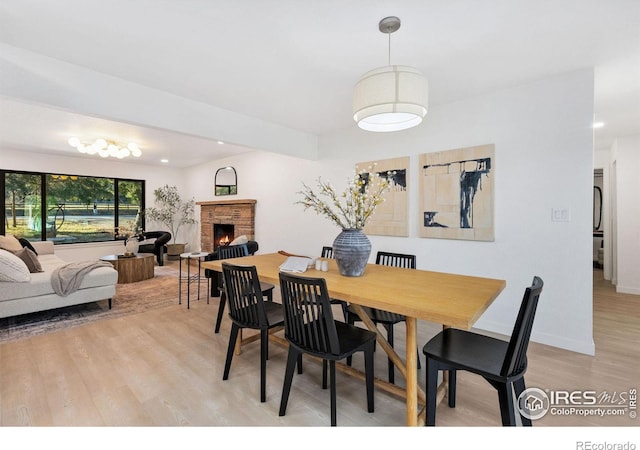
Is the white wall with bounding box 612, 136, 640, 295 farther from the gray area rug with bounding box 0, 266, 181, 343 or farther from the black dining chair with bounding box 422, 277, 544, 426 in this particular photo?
the gray area rug with bounding box 0, 266, 181, 343

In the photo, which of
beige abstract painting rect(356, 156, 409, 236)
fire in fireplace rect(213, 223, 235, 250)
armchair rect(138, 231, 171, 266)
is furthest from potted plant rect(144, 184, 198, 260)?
beige abstract painting rect(356, 156, 409, 236)

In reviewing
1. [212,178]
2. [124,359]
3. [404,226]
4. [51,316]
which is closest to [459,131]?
[404,226]

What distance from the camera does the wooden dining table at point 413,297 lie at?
1368 millimetres

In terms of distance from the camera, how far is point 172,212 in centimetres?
778

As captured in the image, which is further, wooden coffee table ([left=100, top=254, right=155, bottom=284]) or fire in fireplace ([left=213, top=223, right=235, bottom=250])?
fire in fireplace ([left=213, top=223, right=235, bottom=250])

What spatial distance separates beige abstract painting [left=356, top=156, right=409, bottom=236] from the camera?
12.1 ft

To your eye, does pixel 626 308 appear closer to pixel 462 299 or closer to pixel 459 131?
pixel 459 131

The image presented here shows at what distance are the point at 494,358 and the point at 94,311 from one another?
4302 mm

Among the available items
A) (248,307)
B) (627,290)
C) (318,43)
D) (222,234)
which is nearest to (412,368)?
(248,307)

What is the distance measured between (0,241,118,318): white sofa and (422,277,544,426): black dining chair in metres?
3.91

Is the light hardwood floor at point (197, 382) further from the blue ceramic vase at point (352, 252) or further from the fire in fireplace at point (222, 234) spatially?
the fire in fireplace at point (222, 234)

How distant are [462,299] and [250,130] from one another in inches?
128

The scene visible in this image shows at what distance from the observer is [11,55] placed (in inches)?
87.3

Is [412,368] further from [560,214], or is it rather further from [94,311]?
[94,311]
